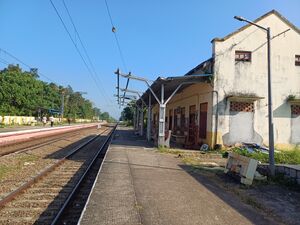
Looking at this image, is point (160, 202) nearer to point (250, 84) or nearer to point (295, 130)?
point (250, 84)

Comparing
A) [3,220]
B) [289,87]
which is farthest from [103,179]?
[289,87]

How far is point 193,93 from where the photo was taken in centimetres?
2411

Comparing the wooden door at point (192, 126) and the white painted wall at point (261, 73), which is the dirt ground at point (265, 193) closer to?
the white painted wall at point (261, 73)

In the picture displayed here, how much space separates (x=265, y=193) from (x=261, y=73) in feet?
39.2

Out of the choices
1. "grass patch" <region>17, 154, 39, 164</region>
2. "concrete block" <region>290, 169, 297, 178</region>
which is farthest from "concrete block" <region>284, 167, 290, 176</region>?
"grass patch" <region>17, 154, 39, 164</region>

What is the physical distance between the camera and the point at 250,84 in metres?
20.1

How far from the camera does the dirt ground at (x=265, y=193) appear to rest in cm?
749

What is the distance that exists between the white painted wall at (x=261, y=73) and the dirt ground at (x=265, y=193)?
277 inches

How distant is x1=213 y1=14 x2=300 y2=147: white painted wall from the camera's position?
1988 cm

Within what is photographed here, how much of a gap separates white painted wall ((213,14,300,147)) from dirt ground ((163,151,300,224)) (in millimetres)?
7024

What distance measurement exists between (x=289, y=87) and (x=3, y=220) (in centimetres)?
1761

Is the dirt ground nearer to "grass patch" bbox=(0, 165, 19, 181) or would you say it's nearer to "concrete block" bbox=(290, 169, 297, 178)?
"concrete block" bbox=(290, 169, 297, 178)

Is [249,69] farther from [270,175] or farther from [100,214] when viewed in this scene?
[100,214]

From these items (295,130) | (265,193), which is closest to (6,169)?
(265,193)
